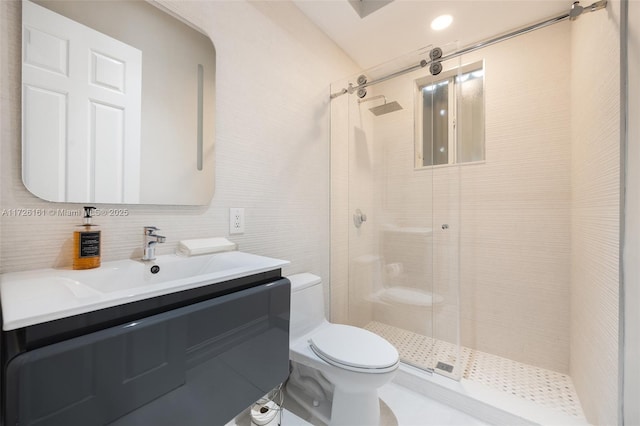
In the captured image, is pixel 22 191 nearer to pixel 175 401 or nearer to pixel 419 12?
pixel 175 401

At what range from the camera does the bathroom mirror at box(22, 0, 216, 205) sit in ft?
2.67

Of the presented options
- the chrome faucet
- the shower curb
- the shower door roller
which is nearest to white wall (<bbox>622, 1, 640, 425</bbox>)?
the shower curb

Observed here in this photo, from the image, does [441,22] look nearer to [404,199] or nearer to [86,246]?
[404,199]

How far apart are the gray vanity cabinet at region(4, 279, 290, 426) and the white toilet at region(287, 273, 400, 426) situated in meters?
0.36

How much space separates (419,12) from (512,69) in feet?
2.62

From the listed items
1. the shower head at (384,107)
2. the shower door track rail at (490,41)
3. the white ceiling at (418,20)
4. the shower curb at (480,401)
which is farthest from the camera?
the shower head at (384,107)

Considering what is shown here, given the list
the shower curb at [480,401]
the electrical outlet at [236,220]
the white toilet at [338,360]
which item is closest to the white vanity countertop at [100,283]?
the electrical outlet at [236,220]

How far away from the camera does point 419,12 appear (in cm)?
169

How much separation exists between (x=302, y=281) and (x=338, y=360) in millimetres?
453

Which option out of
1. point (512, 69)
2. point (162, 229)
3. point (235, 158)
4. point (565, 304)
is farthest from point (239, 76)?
point (565, 304)

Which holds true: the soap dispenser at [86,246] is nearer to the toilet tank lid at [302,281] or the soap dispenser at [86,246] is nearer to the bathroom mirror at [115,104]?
the bathroom mirror at [115,104]

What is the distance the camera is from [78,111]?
2.85ft

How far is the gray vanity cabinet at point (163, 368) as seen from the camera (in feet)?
1.52

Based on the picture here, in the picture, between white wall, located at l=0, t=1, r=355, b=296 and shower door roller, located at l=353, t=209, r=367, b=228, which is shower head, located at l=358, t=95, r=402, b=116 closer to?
white wall, located at l=0, t=1, r=355, b=296
